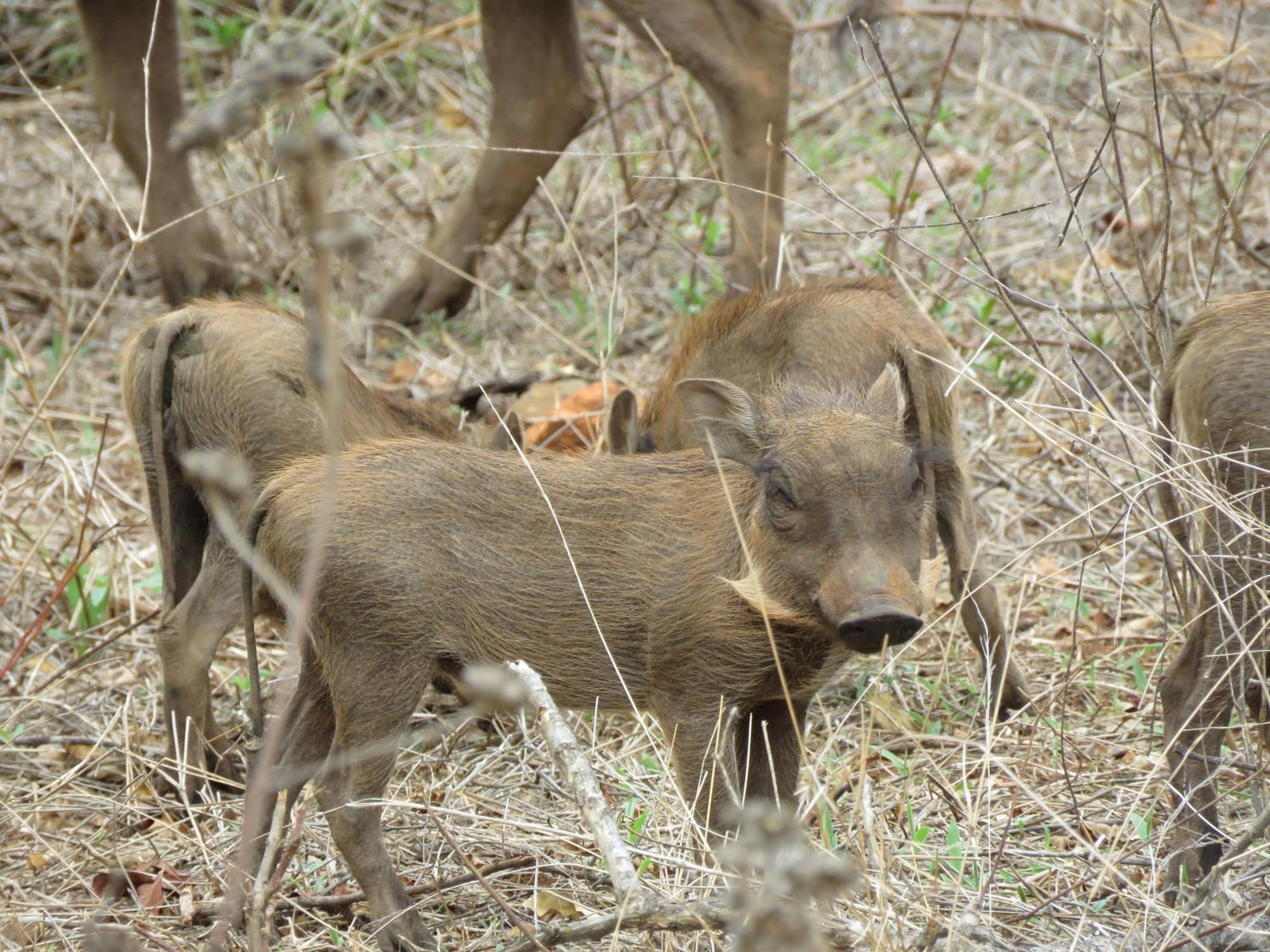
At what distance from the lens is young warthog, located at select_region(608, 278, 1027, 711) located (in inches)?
138

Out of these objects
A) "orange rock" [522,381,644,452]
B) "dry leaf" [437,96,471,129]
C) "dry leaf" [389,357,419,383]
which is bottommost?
"dry leaf" [389,357,419,383]

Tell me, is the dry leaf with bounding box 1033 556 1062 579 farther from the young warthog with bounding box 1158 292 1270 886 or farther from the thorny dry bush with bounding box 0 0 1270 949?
the young warthog with bounding box 1158 292 1270 886

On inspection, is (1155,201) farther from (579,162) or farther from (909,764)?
(909,764)

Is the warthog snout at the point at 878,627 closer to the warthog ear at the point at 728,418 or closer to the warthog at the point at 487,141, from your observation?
the warthog ear at the point at 728,418

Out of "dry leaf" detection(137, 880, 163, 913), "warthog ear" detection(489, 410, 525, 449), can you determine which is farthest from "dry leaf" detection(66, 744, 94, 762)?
"warthog ear" detection(489, 410, 525, 449)

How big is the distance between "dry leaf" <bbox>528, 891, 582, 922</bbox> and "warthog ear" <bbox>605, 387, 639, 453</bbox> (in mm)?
1163

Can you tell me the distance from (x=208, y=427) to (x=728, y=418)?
1.29m

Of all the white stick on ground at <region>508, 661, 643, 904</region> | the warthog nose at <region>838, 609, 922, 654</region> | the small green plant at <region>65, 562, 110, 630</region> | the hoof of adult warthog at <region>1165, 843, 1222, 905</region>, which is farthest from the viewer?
the small green plant at <region>65, 562, 110, 630</region>

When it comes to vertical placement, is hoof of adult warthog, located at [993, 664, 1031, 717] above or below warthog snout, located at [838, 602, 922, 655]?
below

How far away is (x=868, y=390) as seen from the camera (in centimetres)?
301

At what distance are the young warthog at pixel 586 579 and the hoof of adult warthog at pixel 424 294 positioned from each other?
254cm

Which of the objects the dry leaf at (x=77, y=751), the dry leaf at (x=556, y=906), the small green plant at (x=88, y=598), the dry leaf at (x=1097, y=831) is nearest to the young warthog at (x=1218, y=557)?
the dry leaf at (x=1097, y=831)

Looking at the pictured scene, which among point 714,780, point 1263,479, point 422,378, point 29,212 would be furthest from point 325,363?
point 29,212

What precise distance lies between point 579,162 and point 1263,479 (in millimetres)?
3771
